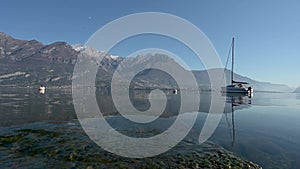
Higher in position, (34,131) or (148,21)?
(148,21)

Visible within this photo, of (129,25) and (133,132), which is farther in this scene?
(133,132)

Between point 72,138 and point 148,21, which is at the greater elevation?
point 148,21

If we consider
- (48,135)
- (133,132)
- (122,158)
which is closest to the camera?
(122,158)

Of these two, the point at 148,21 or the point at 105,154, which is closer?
the point at 105,154

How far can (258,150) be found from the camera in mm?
15312

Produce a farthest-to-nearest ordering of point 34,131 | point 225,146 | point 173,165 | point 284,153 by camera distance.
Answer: point 34,131, point 225,146, point 284,153, point 173,165

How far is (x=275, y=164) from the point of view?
40.7ft

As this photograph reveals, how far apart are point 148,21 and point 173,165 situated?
11.3 meters

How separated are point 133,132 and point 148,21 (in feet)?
36.7

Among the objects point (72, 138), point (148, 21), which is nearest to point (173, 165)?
point (72, 138)

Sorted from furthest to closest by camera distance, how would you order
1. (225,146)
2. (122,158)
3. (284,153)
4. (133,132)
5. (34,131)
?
(133,132)
(34,131)
(225,146)
(284,153)
(122,158)

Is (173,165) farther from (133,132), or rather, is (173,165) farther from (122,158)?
(133,132)

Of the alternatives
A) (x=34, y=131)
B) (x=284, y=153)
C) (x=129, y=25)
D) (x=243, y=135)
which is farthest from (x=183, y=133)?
(x=34, y=131)

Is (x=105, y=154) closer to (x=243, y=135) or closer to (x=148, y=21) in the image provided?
(x=148, y=21)
